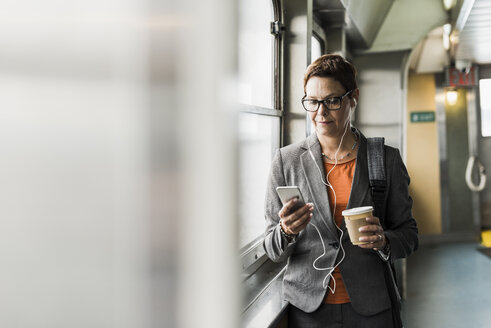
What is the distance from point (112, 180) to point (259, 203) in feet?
9.30

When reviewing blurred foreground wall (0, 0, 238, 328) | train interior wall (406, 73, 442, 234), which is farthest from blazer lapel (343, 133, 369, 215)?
train interior wall (406, 73, 442, 234)

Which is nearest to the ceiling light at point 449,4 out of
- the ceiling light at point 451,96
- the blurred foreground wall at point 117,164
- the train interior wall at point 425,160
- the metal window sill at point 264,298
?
the train interior wall at point 425,160

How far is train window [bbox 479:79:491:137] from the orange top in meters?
8.58

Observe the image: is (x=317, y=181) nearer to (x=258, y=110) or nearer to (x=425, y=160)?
(x=258, y=110)

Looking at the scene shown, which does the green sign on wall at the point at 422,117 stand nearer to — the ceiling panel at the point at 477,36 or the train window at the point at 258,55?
the ceiling panel at the point at 477,36

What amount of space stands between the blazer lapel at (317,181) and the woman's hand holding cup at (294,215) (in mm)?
184

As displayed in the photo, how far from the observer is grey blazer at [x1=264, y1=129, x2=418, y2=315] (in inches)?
66.4

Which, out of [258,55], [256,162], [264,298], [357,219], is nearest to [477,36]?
[258,55]

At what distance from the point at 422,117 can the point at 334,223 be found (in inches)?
320

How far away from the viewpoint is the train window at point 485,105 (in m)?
9.16

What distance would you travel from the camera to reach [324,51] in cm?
501

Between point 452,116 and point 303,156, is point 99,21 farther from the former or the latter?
point 452,116

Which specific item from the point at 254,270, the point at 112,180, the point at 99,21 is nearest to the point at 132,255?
the point at 112,180

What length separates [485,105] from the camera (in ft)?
30.3
